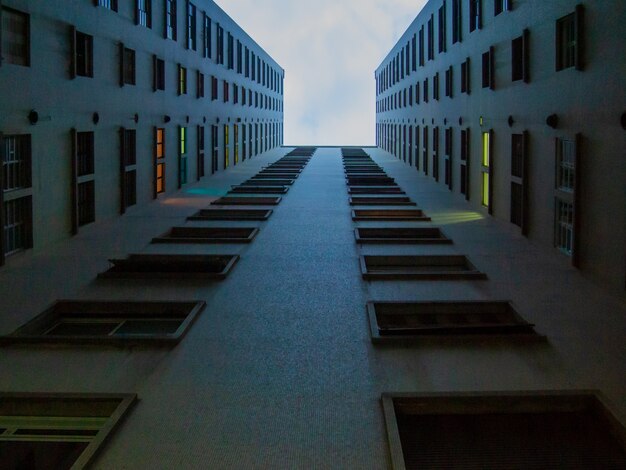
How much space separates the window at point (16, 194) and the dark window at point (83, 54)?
15.4 feet

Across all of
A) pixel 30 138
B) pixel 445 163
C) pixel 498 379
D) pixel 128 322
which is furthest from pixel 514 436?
pixel 445 163

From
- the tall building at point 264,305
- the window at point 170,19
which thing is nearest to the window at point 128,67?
the tall building at point 264,305

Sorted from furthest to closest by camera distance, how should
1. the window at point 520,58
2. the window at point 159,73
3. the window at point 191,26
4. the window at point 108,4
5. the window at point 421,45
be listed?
1. the window at point 421,45
2. the window at point 191,26
3. the window at point 159,73
4. the window at point 108,4
5. the window at point 520,58

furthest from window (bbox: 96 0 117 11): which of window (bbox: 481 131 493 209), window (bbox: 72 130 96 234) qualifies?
window (bbox: 481 131 493 209)

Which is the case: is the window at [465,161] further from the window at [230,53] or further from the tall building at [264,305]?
the window at [230,53]

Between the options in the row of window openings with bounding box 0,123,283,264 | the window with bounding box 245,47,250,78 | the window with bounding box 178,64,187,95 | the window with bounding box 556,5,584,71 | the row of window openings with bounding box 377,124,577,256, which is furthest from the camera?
the window with bounding box 245,47,250,78

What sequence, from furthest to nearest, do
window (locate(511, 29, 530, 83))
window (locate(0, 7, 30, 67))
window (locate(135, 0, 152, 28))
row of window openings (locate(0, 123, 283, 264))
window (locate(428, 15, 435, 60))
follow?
1. window (locate(428, 15, 435, 60))
2. window (locate(135, 0, 152, 28))
3. window (locate(511, 29, 530, 83))
4. row of window openings (locate(0, 123, 283, 264))
5. window (locate(0, 7, 30, 67))

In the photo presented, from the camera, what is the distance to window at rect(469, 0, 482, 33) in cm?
2760

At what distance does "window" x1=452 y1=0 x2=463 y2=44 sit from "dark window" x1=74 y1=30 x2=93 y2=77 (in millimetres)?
18217

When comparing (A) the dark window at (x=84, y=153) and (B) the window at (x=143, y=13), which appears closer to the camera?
(A) the dark window at (x=84, y=153)

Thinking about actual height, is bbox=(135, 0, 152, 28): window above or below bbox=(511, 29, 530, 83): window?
above

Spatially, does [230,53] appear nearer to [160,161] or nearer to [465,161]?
[160,161]

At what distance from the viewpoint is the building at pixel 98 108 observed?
17531mm

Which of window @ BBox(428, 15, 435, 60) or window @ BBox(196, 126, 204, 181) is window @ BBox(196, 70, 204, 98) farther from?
window @ BBox(428, 15, 435, 60)
